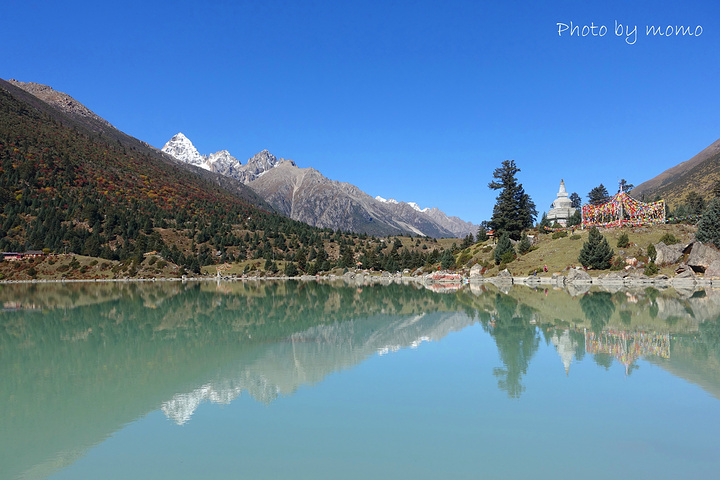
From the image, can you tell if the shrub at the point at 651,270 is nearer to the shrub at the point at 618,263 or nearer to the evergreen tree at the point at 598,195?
the shrub at the point at 618,263

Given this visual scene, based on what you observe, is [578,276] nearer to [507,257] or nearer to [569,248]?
[569,248]

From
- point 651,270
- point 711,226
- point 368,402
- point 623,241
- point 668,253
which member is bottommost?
point 368,402

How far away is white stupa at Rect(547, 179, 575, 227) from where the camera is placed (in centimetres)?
9694

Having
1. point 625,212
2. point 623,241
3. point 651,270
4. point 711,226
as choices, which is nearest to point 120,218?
point 623,241

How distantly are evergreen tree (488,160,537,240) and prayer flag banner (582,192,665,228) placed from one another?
9378mm

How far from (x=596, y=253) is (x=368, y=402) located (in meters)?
56.6

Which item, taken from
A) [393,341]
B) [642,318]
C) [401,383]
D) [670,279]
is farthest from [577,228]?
[401,383]

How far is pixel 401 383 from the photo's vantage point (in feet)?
43.8

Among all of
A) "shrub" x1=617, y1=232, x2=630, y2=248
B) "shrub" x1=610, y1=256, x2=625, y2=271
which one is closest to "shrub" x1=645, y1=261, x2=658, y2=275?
"shrub" x1=610, y1=256, x2=625, y2=271

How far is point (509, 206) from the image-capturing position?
75.1 metres

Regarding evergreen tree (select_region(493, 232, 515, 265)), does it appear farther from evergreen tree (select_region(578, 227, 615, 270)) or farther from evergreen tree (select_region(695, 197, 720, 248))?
evergreen tree (select_region(695, 197, 720, 248))

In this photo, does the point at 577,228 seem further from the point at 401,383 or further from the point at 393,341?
the point at 401,383

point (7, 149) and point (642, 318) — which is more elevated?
point (7, 149)

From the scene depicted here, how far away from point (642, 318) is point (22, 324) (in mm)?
33464
